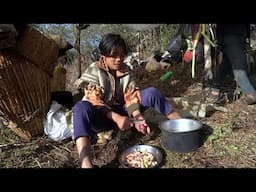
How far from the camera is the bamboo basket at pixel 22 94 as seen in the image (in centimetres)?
298

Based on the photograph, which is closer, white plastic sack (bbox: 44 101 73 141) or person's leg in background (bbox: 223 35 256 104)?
white plastic sack (bbox: 44 101 73 141)

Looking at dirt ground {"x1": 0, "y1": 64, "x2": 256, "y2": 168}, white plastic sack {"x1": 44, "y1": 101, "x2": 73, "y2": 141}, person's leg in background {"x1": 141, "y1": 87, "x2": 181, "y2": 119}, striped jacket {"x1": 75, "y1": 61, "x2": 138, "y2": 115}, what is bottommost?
dirt ground {"x1": 0, "y1": 64, "x2": 256, "y2": 168}

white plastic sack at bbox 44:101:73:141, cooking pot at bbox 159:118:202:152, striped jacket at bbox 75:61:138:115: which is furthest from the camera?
white plastic sack at bbox 44:101:73:141

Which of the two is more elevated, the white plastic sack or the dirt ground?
the white plastic sack

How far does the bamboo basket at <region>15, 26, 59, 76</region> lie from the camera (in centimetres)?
303

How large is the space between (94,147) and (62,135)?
1.01 ft

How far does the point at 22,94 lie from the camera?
311 cm

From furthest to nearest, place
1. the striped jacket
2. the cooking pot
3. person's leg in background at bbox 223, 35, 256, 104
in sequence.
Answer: person's leg in background at bbox 223, 35, 256, 104, the striped jacket, the cooking pot

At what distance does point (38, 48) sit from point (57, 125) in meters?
0.63

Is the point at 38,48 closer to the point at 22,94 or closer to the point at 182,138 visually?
the point at 22,94

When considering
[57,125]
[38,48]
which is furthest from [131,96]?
[38,48]

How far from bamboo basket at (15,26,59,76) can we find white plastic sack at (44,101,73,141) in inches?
12.5

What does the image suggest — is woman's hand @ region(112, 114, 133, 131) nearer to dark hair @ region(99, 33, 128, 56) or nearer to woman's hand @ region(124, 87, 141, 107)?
woman's hand @ region(124, 87, 141, 107)

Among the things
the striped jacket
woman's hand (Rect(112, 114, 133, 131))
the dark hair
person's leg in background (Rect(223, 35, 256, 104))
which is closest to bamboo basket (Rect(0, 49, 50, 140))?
the striped jacket
